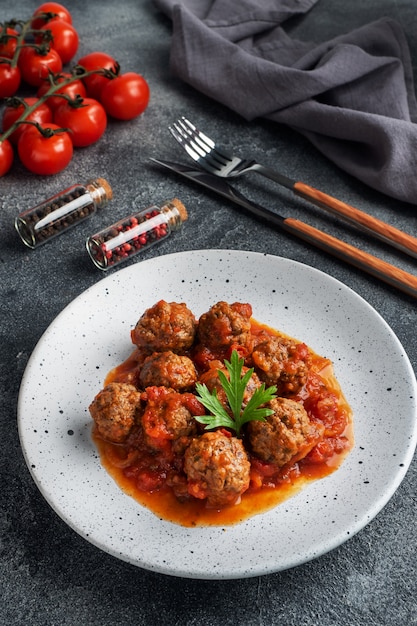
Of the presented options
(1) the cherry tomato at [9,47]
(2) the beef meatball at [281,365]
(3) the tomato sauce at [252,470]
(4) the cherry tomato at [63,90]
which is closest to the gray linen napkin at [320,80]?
(4) the cherry tomato at [63,90]

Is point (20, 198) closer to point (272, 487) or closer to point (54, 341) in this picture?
point (54, 341)

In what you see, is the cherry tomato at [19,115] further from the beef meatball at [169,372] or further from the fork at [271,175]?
the beef meatball at [169,372]

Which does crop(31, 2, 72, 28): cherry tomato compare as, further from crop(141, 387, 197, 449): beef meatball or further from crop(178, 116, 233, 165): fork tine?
crop(141, 387, 197, 449): beef meatball

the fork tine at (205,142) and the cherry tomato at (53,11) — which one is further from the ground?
the cherry tomato at (53,11)

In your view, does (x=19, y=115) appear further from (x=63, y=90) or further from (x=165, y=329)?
(x=165, y=329)

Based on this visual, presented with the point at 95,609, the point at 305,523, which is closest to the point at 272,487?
the point at 305,523

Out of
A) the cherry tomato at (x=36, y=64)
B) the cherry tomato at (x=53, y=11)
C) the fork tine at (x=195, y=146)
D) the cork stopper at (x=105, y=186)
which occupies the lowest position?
the cork stopper at (x=105, y=186)

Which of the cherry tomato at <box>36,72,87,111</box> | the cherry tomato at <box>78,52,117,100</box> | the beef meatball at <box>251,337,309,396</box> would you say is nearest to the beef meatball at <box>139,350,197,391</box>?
the beef meatball at <box>251,337,309,396</box>
